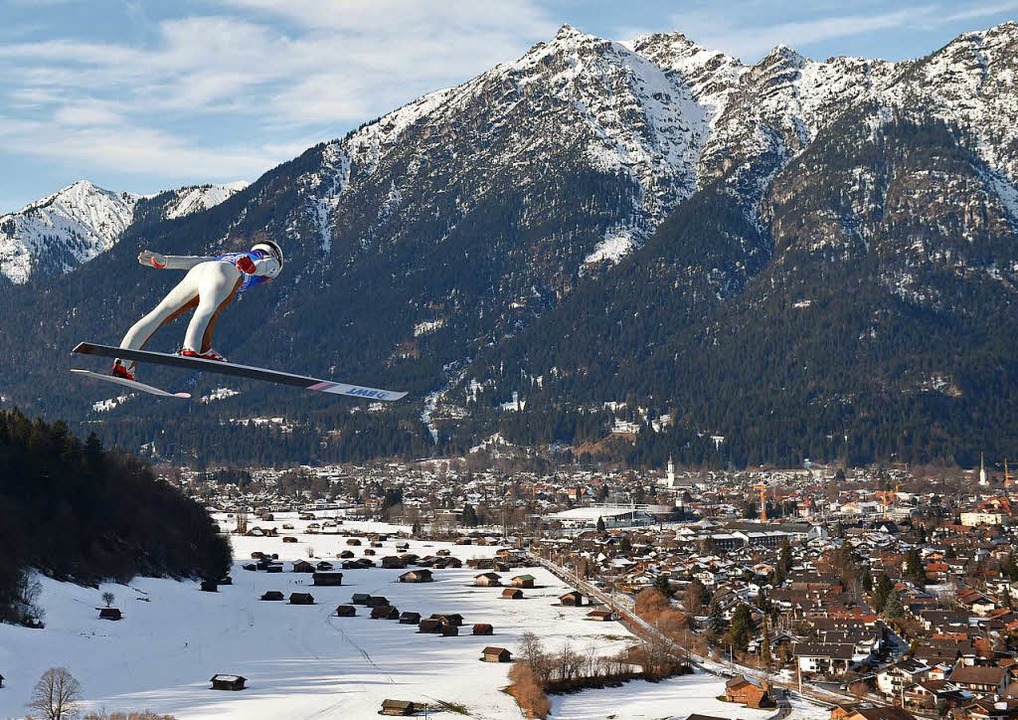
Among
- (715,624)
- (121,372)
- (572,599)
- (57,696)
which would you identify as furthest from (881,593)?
(121,372)

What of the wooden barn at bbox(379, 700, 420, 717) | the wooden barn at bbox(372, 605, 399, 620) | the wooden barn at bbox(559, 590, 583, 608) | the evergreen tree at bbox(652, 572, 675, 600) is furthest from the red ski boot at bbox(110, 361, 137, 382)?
the evergreen tree at bbox(652, 572, 675, 600)

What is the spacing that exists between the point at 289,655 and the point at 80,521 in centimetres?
2221

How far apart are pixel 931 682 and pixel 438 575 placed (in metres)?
43.8

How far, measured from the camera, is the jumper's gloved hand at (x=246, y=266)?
789 inches

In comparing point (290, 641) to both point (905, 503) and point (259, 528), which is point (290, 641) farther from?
point (905, 503)

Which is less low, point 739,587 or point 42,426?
point 42,426

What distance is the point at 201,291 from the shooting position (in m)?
19.8

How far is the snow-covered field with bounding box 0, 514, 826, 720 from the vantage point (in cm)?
5319

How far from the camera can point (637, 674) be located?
62.2m

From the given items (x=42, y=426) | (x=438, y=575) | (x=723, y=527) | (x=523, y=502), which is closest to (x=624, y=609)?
(x=438, y=575)

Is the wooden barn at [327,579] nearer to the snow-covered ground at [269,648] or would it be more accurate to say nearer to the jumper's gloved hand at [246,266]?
the snow-covered ground at [269,648]

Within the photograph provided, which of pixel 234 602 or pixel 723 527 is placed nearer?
pixel 234 602

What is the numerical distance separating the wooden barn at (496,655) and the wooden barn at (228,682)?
11.6 metres

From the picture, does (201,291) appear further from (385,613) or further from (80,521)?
(80,521)
